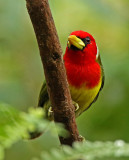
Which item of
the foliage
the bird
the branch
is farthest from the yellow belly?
the foliage

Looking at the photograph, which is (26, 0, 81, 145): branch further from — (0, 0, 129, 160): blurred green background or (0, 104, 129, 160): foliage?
(0, 0, 129, 160): blurred green background

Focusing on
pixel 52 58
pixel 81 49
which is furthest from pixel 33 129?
pixel 81 49

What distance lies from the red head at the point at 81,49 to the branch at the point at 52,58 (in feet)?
3.79

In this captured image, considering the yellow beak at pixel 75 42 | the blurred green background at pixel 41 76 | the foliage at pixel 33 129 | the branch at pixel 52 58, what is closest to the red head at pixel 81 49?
the yellow beak at pixel 75 42

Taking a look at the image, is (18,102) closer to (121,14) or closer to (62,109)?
(121,14)

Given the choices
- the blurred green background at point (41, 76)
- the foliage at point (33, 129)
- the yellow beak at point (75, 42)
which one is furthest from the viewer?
the blurred green background at point (41, 76)

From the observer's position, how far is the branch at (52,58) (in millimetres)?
1230

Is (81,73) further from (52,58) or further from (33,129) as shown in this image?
(33,129)

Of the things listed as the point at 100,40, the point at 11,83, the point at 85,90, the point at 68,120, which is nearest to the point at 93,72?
the point at 85,90

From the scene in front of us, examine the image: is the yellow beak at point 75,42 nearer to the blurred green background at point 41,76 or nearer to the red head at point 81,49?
the red head at point 81,49

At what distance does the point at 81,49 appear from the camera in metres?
2.87

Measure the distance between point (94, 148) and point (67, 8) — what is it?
4.27m

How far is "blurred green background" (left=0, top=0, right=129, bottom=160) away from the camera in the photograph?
2982 mm

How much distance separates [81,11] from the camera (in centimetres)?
471
